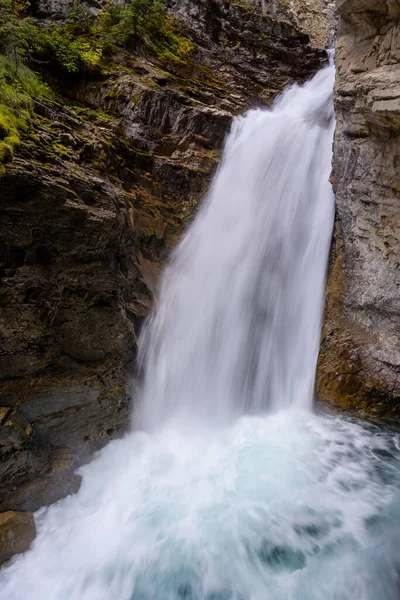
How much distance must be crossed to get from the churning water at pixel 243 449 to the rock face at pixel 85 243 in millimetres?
556

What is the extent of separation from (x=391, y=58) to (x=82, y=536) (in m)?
8.07

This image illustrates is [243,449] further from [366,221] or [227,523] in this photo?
[366,221]

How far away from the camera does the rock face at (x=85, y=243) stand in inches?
177

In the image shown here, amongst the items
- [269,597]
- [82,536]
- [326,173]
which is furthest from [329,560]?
[326,173]

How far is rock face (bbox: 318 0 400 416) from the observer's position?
5250mm

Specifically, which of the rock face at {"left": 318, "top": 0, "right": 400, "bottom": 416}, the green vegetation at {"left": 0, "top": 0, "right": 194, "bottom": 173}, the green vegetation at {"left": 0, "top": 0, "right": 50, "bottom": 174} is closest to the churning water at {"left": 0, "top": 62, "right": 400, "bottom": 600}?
the rock face at {"left": 318, "top": 0, "right": 400, "bottom": 416}

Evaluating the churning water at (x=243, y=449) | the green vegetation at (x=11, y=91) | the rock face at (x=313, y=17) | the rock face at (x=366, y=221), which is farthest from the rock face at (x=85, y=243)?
the rock face at (x=313, y=17)

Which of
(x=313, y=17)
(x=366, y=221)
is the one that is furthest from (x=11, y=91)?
(x=313, y=17)

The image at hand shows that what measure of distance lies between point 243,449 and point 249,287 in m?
3.46

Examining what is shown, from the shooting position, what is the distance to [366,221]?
20.9 ft

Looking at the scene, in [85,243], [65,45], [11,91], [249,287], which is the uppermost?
[65,45]

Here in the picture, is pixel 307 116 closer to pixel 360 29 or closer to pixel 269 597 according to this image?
pixel 360 29

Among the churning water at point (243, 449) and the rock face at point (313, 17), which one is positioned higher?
the rock face at point (313, 17)

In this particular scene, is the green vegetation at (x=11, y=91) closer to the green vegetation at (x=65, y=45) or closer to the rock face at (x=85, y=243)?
the green vegetation at (x=65, y=45)
